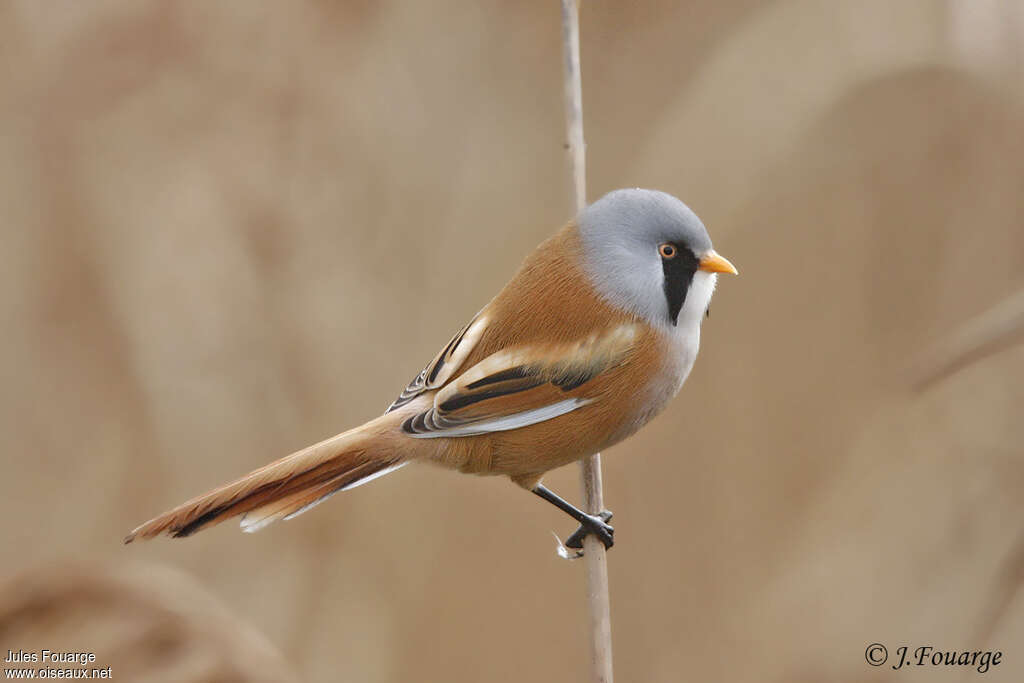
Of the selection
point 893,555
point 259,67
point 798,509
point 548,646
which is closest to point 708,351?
point 798,509

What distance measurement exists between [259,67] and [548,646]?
7.02 feet

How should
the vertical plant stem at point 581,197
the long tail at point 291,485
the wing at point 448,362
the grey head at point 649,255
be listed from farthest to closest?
the wing at point 448,362
the grey head at point 649,255
the vertical plant stem at point 581,197
the long tail at point 291,485

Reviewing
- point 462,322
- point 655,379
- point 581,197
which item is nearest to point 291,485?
point 655,379

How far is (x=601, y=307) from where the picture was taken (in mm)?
2453

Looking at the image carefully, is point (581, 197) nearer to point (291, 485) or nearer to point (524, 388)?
point (524, 388)

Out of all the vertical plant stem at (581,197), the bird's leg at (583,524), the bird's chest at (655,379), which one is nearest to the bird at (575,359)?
the bird's chest at (655,379)

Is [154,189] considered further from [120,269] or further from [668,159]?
[668,159]

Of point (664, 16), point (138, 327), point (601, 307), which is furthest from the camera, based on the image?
point (664, 16)

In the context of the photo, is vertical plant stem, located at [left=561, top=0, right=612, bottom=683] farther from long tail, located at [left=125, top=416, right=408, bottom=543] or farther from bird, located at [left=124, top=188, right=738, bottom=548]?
long tail, located at [left=125, top=416, right=408, bottom=543]

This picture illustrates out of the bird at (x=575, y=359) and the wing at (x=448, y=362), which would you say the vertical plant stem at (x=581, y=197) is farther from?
the wing at (x=448, y=362)

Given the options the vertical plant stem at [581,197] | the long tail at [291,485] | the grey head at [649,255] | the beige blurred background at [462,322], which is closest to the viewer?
the long tail at [291,485]

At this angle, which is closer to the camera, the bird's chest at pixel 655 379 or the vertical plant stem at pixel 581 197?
the vertical plant stem at pixel 581 197

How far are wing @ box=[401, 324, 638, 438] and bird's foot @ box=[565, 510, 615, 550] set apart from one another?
0.34m

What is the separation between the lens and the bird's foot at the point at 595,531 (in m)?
2.59
